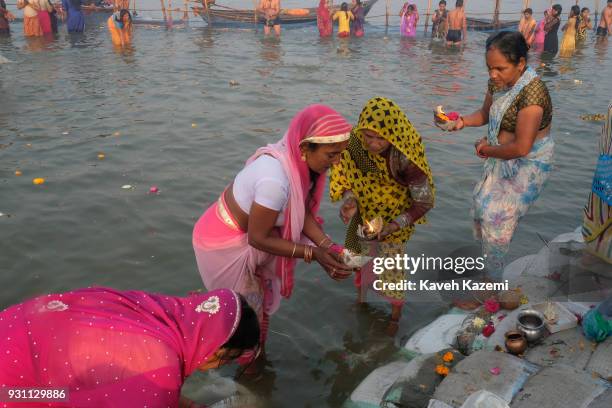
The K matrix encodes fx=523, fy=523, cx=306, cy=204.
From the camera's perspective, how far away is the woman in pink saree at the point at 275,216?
8.39 ft

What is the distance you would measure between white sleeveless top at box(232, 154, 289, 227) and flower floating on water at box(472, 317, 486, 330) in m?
1.39

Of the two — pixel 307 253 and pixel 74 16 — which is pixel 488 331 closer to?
pixel 307 253

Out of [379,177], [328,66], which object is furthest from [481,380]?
[328,66]

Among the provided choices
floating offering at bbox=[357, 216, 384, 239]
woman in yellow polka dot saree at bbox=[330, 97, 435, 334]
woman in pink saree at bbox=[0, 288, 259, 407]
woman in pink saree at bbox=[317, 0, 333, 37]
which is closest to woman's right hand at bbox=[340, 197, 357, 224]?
woman in yellow polka dot saree at bbox=[330, 97, 435, 334]

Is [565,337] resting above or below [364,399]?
above

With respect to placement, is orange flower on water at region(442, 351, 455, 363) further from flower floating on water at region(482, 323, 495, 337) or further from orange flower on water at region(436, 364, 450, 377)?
flower floating on water at region(482, 323, 495, 337)

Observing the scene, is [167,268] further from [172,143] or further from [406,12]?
[406,12]

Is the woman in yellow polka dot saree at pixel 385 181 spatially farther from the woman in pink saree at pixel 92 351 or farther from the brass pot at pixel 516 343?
the woman in pink saree at pixel 92 351

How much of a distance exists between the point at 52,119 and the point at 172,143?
227cm

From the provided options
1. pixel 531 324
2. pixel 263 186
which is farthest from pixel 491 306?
pixel 263 186

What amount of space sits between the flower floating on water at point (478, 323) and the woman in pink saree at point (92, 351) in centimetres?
185

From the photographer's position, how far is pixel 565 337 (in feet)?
9.02

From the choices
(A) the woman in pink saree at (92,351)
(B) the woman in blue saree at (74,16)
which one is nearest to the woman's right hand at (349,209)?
(A) the woman in pink saree at (92,351)

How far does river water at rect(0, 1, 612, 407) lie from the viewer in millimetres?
3850
